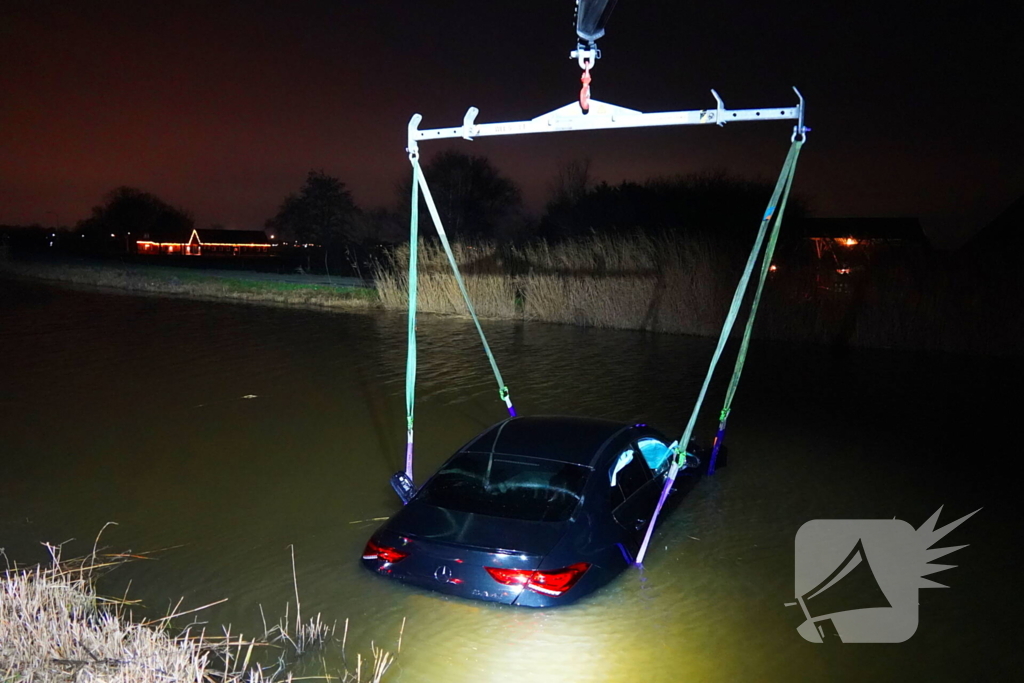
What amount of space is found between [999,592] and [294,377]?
39.3ft

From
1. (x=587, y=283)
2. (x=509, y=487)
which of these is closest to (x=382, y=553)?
(x=509, y=487)

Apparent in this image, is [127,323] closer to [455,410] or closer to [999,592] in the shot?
[455,410]

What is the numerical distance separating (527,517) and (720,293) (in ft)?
56.3

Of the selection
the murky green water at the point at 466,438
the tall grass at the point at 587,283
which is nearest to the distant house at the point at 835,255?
the tall grass at the point at 587,283

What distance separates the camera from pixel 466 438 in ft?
34.7

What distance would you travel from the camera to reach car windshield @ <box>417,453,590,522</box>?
17.8 feet

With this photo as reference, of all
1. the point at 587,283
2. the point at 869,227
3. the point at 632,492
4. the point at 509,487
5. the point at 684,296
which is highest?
the point at 869,227

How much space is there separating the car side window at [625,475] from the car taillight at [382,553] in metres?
1.58

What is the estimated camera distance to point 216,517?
7.52 m

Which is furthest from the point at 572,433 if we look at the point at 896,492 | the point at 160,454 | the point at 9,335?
the point at 9,335

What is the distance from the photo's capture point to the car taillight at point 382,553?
17.8 feet

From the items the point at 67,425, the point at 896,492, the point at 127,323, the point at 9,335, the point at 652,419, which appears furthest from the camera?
the point at 127,323

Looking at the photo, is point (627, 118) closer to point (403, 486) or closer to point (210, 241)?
point (403, 486)

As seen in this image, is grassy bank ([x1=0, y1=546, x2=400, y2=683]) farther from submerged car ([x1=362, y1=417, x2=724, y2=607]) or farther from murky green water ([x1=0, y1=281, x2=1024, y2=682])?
submerged car ([x1=362, y1=417, x2=724, y2=607])
